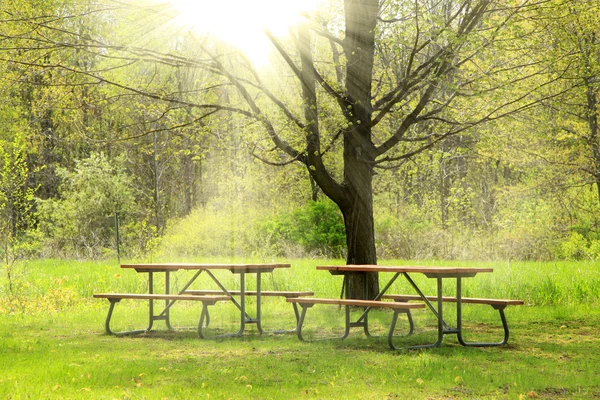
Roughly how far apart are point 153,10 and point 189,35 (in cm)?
88

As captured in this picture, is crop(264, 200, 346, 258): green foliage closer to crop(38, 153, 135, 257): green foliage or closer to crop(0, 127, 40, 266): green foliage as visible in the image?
crop(38, 153, 135, 257): green foliage

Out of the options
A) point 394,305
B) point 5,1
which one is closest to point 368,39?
point 394,305

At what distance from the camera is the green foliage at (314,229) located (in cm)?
2153

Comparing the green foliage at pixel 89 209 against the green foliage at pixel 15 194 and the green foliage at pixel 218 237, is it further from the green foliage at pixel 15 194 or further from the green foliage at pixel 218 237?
the green foliage at pixel 218 237

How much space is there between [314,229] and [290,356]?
15039mm

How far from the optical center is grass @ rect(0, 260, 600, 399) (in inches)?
208

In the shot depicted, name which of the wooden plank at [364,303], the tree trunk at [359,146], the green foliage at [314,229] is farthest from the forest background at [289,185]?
the wooden plank at [364,303]

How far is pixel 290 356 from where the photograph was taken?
6840 millimetres

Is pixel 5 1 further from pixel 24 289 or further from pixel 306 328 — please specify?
pixel 306 328

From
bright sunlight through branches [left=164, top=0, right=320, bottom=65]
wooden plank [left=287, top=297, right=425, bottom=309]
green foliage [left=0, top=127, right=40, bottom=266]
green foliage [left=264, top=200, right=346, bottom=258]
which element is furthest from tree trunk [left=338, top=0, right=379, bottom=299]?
green foliage [left=264, top=200, right=346, bottom=258]

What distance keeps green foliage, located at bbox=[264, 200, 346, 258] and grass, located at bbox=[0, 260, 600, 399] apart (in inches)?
375

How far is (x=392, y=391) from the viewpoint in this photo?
5184 mm

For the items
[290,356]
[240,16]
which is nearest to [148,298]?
[290,356]

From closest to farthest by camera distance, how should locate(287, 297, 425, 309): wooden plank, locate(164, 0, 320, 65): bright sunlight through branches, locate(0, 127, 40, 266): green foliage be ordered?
locate(287, 297, 425, 309): wooden plank < locate(164, 0, 320, 65): bright sunlight through branches < locate(0, 127, 40, 266): green foliage
